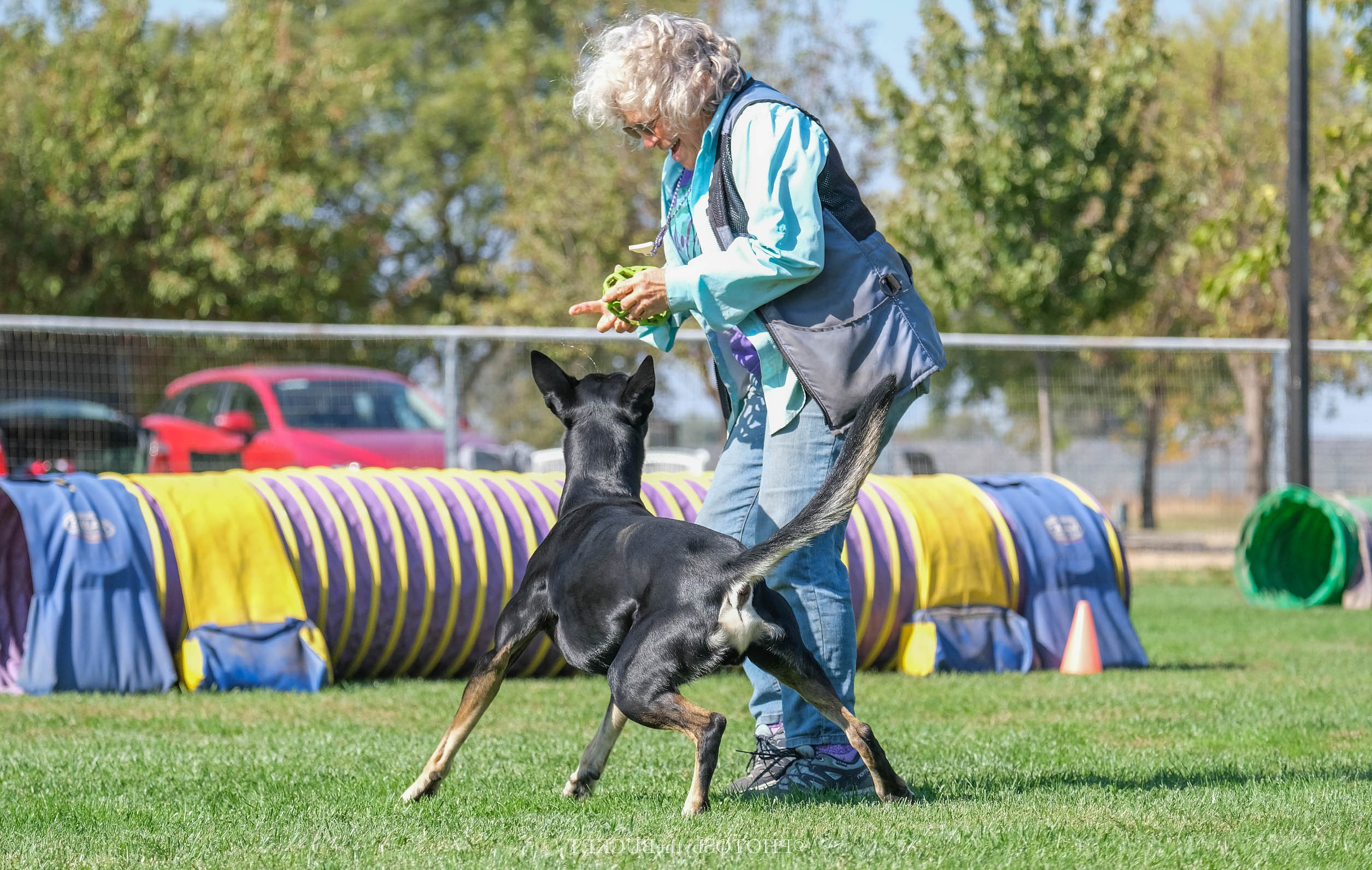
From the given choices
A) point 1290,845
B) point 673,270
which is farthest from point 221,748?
point 1290,845

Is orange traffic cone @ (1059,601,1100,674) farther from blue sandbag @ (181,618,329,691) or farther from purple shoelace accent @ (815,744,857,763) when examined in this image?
blue sandbag @ (181,618,329,691)

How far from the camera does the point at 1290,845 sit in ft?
11.1

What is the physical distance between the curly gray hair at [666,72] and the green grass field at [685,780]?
1.86 meters

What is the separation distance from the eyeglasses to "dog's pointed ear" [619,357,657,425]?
63 centimetres

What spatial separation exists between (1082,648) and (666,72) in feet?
14.5

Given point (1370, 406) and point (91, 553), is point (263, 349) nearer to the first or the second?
point (91, 553)

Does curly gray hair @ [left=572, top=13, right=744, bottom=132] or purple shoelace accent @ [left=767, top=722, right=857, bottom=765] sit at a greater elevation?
curly gray hair @ [left=572, top=13, right=744, bottom=132]

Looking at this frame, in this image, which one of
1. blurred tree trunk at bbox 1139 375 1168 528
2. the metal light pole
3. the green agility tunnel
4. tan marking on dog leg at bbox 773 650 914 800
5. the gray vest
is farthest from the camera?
blurred tree trunk at bbox 1139 375 1168 528

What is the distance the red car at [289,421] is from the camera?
38.0 ft

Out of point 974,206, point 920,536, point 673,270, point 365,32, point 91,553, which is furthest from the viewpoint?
point 365,32

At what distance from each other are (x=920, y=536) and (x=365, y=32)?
30.1 m

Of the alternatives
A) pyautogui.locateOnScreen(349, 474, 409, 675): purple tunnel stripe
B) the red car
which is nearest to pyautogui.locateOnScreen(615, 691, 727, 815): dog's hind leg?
pyautogui.locateOnScreen(349, 474, 409, 675): purple tunnel stripe

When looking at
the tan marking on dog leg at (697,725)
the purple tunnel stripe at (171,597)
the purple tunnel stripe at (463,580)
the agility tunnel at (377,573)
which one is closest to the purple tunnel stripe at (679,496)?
the agility tunnel at (377,573)

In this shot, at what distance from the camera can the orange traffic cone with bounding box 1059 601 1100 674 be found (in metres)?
7.25
